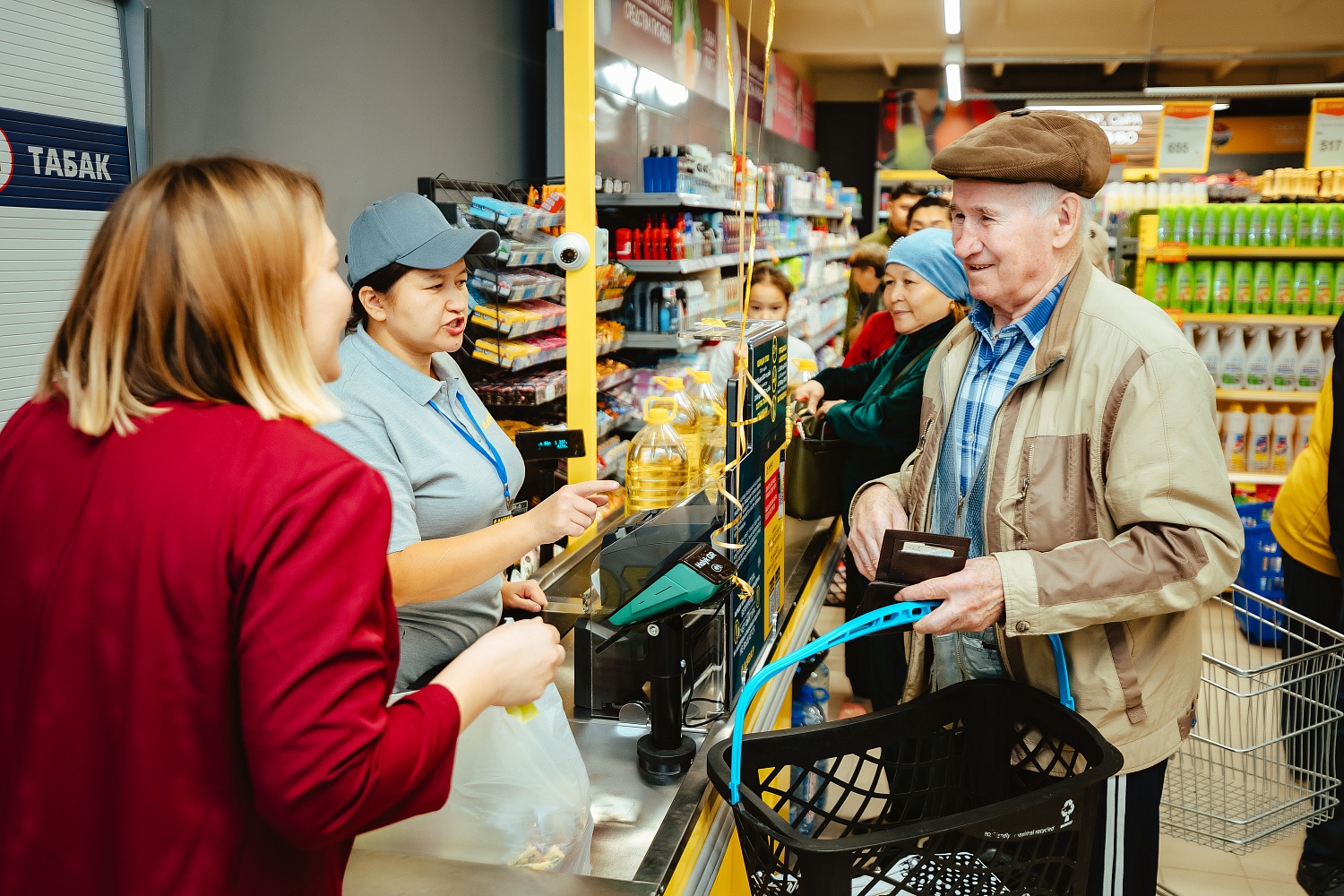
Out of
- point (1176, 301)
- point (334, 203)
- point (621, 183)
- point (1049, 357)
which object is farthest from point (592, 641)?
point (1176, 301)

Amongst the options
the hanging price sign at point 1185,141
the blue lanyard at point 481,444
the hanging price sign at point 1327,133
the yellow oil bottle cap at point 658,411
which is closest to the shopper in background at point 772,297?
the yellow oil bottle cap at point 658,411

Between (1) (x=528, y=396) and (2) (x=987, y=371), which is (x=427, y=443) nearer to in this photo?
(2) (x=987, y=371)

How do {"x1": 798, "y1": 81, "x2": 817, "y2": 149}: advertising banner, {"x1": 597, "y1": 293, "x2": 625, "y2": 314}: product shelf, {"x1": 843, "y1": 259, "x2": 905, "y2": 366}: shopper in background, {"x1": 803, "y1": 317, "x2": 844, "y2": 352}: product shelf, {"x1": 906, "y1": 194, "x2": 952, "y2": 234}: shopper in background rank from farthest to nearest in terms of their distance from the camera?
{"x1": 798, "y1": 81, "x2": 817, "y2": 149}: advertising banner, {"x1": 803, "y1": 317, "x2": 844, "y2": 352}: product shelf, {"x1": 906, "y1": 194, "x2": 952, "y2": 234}: shopper in background, {"x1": 597, "y1": 293, "x2": 625, "y2": 314}: product shelf, {"x1": 843, "y1": 259, "x2": 905, "y2": 366}: shopper in background

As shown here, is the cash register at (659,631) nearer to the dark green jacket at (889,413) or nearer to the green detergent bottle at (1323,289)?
the dark green jacket at (889,413)

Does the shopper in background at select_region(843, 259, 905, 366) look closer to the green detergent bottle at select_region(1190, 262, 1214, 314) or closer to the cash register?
the cash register

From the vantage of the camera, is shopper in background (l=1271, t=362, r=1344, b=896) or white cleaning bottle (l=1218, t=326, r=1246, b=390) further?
white cleaning bottle (l=1218, t=326, r=1246, b=390)

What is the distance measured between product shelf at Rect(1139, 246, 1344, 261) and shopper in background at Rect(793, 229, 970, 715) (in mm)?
3471

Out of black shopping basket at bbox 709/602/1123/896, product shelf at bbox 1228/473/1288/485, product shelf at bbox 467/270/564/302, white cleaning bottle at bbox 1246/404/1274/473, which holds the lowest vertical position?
product shelf at bbox 1228/473/1288/485

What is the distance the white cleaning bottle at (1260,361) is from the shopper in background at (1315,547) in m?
2.82

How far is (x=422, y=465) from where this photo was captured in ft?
5.91

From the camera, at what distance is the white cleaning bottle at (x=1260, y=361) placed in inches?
240

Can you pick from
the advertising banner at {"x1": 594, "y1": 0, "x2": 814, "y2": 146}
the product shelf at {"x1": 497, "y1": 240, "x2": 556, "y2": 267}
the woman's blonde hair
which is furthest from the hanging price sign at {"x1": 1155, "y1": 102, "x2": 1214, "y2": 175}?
the woman's blonde hair

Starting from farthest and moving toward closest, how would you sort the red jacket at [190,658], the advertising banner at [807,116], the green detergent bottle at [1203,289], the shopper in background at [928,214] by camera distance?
the advertising banner at [807,116]
the green detergent bottle at [1203,289]
the shopper in background at [928,214]
the red jacket at [190,658]

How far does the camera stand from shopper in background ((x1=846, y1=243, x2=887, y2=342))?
573 cm
